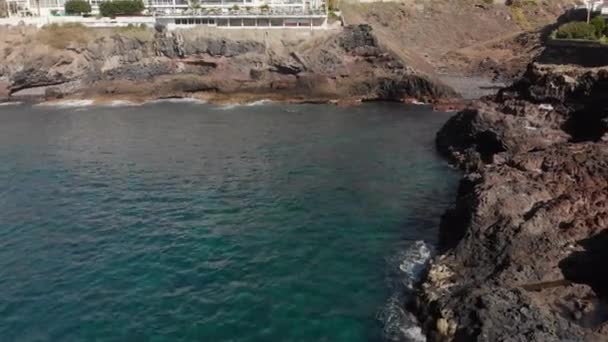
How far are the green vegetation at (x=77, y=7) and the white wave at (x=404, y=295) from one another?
8900cm

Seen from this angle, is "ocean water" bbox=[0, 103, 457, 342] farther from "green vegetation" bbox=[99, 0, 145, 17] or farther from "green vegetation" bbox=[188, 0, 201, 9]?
"green vegetation" bbox=[99, 0, 145, 17]

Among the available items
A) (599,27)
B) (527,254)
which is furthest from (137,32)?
(527,254)

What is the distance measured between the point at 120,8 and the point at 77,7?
29.3 ft

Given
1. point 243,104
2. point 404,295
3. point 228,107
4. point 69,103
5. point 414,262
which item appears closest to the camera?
point 404,295

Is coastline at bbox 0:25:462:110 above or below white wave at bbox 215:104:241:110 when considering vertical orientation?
above

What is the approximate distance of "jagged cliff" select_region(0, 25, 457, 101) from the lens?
82562mm

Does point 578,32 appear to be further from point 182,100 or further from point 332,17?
point 182,100

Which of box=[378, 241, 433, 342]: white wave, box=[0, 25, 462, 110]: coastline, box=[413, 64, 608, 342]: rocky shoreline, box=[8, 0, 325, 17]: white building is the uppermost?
box=[8, 0, 325, 17]: white building

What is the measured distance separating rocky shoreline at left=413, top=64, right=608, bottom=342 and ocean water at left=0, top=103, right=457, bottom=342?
2.32m

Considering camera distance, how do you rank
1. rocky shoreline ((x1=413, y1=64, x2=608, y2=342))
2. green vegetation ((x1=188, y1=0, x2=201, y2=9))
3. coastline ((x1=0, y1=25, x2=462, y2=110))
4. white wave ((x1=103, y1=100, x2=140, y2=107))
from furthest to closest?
green vegetation ((x1=188, y1=0, x2=201, y2=9)) < coastline ((x1=0, y1=25, x2=462, y2=110)) < white wave ((x1=103, y1=100, x2=140, y2=107)) < rocky shoreline ((x1=413, y1=64, x2=608, y2=342))

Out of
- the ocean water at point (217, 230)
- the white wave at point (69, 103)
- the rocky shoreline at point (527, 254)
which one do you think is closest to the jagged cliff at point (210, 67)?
the white wave at point (69, 103)

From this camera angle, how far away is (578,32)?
224ft

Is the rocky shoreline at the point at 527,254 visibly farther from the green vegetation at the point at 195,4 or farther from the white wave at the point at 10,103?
the white wave at the point at 10,103

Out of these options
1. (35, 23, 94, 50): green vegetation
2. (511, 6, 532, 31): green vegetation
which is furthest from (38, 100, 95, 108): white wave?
(511, 6, 532, 31): green vegetation
